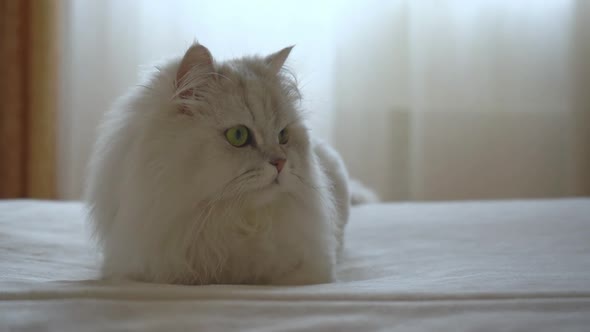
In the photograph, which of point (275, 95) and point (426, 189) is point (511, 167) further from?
point (275, 95)

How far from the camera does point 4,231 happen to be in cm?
143

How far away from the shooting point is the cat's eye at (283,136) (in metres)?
1.22

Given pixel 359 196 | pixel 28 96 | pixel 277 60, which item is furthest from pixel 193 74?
pixel 28 96

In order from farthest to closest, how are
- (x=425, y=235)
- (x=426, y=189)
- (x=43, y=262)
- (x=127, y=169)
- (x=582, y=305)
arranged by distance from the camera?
(x=426, y=189)
(x=425, y=235)
(x=43, y=262)
(x=127, y=169)
(x=582, y=305)

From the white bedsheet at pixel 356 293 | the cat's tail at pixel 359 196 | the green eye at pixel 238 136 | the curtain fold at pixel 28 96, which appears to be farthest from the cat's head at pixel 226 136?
the curtain fold at pixel 28 96

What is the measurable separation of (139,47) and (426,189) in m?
1.99

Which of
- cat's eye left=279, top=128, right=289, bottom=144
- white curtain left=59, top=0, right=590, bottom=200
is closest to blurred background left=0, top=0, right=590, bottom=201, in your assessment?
white curtain left=59, top=0, right=590, bottom=200

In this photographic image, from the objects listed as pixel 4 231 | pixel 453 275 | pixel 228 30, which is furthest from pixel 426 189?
pixel 4 231

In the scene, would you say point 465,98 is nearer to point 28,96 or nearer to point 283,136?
point 283,136

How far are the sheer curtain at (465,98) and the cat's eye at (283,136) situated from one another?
202cm

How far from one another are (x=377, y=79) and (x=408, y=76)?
20 cm

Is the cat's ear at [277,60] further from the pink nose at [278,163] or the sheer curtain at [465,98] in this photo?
the sheer curtain at [465,98]

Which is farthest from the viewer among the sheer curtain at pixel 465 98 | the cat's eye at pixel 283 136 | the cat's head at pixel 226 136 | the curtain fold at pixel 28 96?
the sheer curtain at pixel 465 98

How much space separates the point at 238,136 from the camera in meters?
1.12
